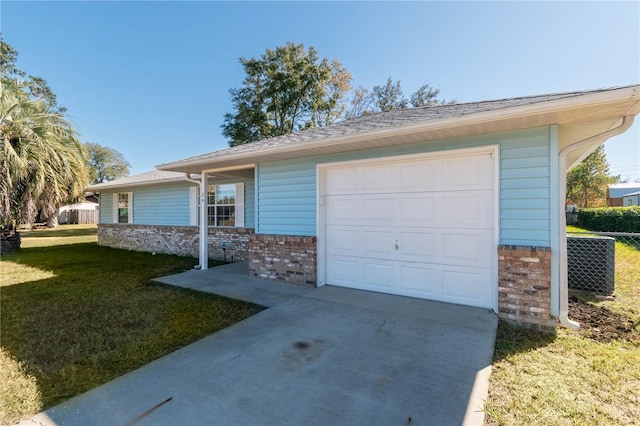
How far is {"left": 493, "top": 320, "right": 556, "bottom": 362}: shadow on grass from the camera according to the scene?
10.6 ft

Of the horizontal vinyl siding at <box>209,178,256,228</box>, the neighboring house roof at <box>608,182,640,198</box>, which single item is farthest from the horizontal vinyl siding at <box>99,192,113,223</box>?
the neighboring house roof at <box>608,182,640,198</box>

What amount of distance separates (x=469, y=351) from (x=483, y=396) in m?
0.83

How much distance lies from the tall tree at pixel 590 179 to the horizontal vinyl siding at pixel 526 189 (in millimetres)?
28494

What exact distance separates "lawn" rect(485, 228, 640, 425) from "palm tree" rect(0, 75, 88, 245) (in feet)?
42.6

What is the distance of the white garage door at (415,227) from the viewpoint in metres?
4.47

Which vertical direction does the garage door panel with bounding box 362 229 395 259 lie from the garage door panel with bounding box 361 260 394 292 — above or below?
above

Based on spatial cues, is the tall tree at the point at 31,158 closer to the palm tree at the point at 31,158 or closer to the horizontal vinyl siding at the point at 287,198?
the palm tree at the point at 31,158

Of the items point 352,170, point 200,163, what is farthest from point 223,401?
point 200,163

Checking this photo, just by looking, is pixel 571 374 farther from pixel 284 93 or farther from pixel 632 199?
pixel 632 199

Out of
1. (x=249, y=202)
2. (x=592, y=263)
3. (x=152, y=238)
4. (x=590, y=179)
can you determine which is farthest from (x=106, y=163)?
(x=590, y=179)

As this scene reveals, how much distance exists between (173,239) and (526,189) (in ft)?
37.8

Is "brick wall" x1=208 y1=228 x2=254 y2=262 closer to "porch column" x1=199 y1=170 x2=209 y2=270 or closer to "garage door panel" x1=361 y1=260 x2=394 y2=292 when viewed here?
"porch column" x1=199 y1=170 x2=209 y2=270

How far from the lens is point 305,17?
12594 millimetres

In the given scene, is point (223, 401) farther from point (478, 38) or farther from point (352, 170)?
point (478, 38)
